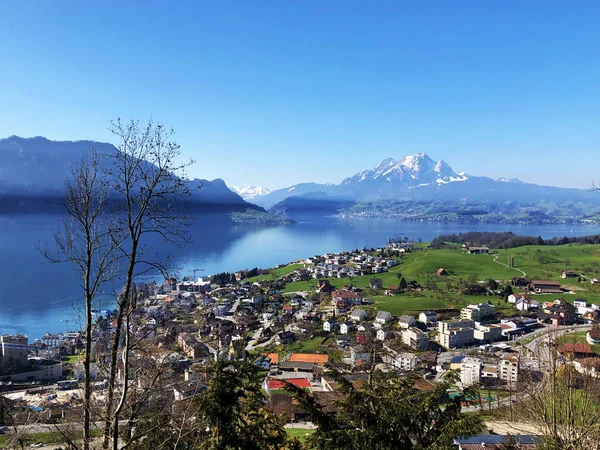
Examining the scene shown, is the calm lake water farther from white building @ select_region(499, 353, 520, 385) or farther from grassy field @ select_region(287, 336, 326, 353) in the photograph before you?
white building @ select_region(499, 353, 520, 385)

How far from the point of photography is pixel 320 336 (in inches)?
699

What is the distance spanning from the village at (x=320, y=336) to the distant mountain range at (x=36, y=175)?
2093 inches

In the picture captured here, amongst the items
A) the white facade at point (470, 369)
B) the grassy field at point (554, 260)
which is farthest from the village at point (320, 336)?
the grassy field at point (554, 260)

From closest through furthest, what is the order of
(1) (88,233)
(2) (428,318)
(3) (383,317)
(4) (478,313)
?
(1) (88,233) < (3) (383,317) < (2) (428,318) < (4) (478,313)

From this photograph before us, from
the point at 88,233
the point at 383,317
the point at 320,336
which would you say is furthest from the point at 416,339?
the point at 88,233

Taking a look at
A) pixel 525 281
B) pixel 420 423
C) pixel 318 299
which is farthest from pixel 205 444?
pixel 525 281

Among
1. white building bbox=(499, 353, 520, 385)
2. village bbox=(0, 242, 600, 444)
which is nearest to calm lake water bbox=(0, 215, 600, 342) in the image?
village bbox=(0, 242, 600, 444)

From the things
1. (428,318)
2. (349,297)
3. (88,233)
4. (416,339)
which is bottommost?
(416,339)

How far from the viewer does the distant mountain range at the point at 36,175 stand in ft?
245

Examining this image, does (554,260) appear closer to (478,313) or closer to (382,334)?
(478,313)

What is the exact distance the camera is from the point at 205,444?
2949mm

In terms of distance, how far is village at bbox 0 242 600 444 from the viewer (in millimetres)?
11375

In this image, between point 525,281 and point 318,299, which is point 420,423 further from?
point 525,281

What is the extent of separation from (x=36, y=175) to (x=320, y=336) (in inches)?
4032
